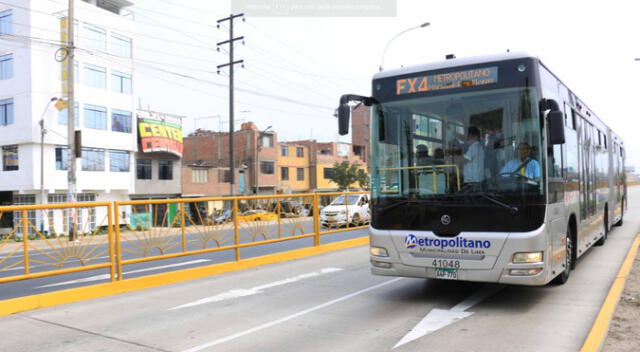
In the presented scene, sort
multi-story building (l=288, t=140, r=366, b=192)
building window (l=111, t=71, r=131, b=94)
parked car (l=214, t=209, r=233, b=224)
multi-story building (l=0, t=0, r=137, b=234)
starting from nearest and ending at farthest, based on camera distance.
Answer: parked car (l=214, t=209, r=233, b=224) < multi-story building (l=0, t=0, r=137, b=234) < building window (l=111, t=71, r=131, b=94) < multi-story building (l=288, t=140, r=366, b=192)

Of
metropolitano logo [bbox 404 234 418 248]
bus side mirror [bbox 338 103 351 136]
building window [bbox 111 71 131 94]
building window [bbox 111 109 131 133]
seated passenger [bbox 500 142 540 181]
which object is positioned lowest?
metropolitano logo [bbox 404 234 418 248]

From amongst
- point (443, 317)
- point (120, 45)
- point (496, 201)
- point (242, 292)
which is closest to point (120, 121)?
point (120, 45)

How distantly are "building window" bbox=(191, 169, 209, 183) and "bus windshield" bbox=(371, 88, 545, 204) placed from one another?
144 ft

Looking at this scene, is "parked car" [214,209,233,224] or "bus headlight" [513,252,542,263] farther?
"parked car" [214,209,233,224]

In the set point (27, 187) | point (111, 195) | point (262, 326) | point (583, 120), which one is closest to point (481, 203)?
point (262, 326)

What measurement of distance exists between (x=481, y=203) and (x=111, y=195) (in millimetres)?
37922

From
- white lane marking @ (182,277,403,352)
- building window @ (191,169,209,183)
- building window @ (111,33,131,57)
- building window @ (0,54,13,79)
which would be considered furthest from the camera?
building window @ (191,169,209,183)

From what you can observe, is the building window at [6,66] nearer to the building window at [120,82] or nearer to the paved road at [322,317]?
the building window at [120,82]

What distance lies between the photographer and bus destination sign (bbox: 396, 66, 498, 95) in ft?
22.7

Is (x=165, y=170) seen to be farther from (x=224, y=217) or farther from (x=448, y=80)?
(x=448, y=80)

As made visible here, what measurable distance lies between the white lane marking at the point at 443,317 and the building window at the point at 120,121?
35738 millimetres

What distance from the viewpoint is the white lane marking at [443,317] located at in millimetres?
5965

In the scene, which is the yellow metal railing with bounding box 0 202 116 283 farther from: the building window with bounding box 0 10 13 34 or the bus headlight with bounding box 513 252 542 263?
the building window with bounding box 0 10 13 34

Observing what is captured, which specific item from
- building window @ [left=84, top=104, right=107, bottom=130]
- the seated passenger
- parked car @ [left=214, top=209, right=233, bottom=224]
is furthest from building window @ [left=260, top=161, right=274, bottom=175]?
the seated passenger
